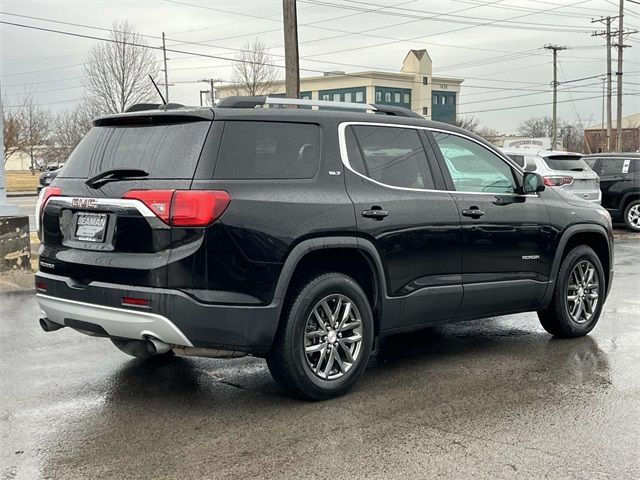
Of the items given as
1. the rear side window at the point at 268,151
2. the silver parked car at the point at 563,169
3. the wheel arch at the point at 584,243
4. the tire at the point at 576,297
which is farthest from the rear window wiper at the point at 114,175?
the silver parked car at the point at 563,169

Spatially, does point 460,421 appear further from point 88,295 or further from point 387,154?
point 88,295

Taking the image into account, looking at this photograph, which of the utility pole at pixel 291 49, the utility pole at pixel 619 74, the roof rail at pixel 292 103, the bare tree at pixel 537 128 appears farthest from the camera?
the bare tree at pixel 537 128

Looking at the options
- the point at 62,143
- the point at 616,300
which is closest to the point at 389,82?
the point at 62,143

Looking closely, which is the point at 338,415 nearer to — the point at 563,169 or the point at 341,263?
the point at 341,263

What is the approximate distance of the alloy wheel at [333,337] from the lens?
4789 millimetres

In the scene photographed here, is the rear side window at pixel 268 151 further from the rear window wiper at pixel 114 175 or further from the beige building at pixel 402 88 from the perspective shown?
the beige building at pixel 402 88

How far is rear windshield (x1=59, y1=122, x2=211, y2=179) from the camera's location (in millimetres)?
4441

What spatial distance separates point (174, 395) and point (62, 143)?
6590cm

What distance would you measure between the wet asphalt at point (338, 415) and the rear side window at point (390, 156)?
147cm

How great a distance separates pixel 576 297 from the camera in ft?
21.9

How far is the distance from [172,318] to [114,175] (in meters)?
1.02

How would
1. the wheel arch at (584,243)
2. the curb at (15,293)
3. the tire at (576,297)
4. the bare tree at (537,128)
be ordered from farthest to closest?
the bare tree at (537,128)
the curb at (15,293)
the tire at (576,297)
the wheel arch at (584,243)

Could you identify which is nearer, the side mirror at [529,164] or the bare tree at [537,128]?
the side mirror at [529,164]

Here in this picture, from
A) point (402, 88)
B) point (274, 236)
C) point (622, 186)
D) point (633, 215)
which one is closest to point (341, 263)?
point (274, 236)
